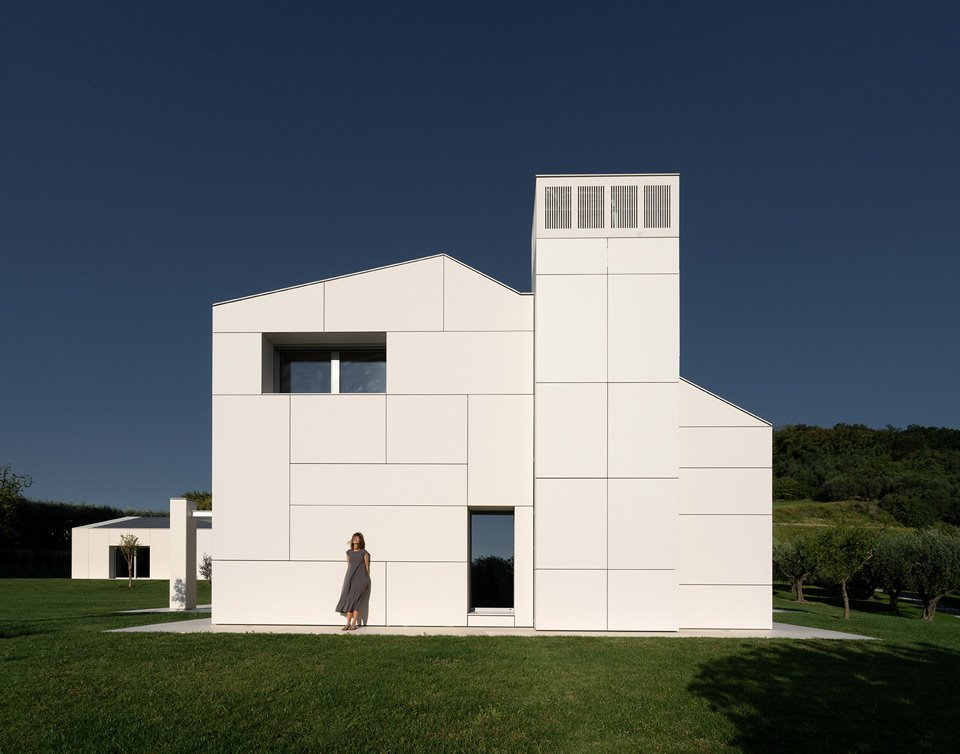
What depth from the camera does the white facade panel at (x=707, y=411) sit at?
1174 cm

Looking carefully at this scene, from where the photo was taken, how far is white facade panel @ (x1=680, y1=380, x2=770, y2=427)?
38.5 ft

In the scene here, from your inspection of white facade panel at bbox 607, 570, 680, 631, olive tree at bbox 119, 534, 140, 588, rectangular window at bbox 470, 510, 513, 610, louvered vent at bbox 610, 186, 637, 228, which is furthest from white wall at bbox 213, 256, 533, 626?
olive tree at bbox 119, 534, 140, 588

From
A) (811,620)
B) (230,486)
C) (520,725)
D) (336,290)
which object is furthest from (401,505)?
(811,620)

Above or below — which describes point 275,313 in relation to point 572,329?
above

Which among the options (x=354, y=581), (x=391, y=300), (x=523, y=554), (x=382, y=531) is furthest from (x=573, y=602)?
(x=391, y=300)

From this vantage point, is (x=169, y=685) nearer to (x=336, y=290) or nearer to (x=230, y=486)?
(x=230, y=486)

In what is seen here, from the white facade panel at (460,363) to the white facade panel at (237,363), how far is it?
7.81ft

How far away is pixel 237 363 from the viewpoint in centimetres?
1204

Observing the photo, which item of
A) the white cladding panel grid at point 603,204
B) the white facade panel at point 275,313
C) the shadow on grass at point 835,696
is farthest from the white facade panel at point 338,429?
the shadow on grass at point 835,696

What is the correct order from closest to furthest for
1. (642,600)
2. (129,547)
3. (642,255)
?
(642,600), (642,255), (129,547)

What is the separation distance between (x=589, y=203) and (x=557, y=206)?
0.56 meters

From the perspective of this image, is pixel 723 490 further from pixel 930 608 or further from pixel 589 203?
pixel 930 608

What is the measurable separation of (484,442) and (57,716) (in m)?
7.30

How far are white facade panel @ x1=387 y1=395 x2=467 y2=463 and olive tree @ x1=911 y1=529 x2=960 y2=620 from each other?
21.2 meters
